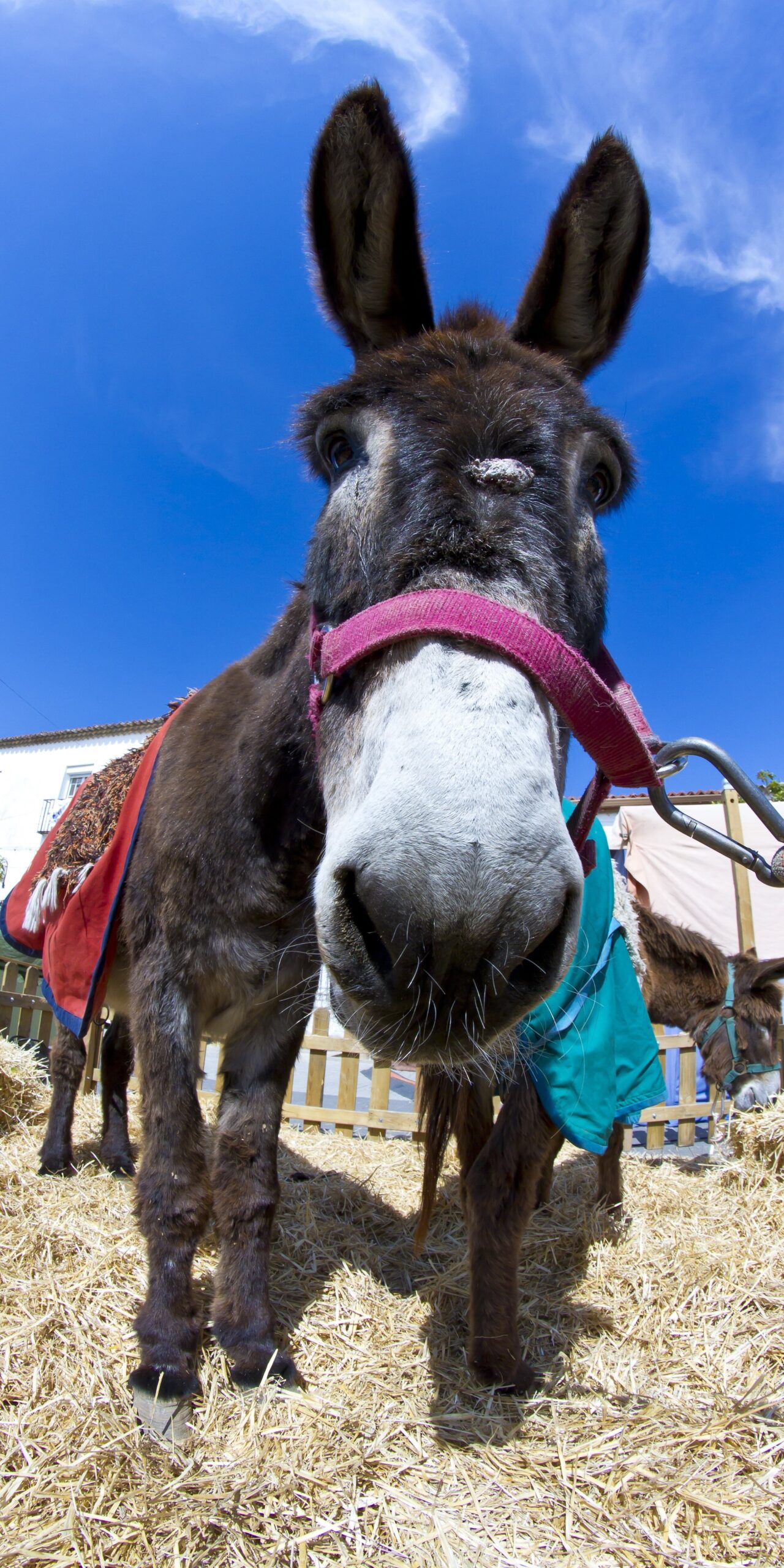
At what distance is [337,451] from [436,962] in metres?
1.30

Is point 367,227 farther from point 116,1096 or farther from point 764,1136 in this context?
point 764,1136

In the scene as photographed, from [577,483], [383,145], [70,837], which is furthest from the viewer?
[70,837]

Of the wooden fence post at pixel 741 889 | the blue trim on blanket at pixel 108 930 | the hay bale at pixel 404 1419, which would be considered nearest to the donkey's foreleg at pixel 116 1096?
the hay bale at pixel 404 1419

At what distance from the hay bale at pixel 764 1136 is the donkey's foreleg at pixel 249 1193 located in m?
3.01

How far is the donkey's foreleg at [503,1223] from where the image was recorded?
6.30ft

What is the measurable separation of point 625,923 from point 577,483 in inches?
105

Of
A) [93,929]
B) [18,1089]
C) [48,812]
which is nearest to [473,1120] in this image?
[93,929]

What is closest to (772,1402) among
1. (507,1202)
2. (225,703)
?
(507,1202)

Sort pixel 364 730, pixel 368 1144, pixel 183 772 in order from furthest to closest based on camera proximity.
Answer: pixel 368 1144 < pixel 183 772 < pixel 364 730

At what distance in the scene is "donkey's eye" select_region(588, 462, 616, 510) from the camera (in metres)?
1.80

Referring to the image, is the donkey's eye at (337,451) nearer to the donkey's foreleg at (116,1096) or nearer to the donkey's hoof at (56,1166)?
the donkey's foreleg at (116,1096)

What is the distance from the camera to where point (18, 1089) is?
4.50 metres

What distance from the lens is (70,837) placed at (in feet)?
11.2

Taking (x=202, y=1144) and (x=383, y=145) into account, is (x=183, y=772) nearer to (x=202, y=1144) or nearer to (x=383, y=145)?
(x=202, y=1144)
